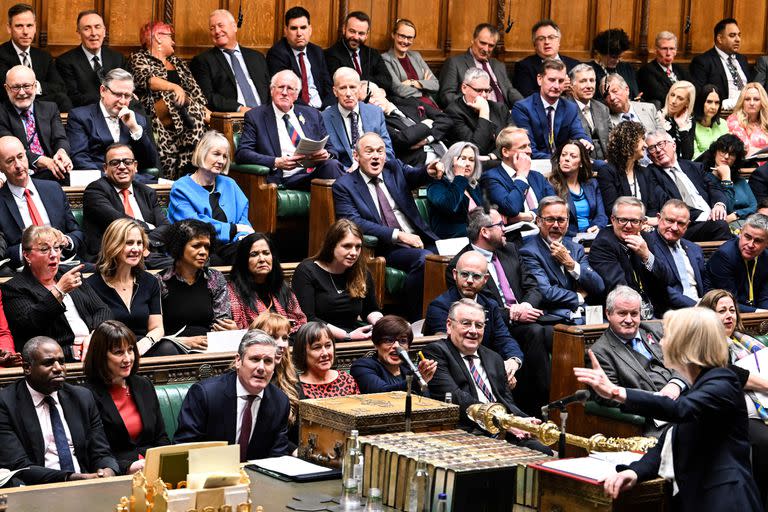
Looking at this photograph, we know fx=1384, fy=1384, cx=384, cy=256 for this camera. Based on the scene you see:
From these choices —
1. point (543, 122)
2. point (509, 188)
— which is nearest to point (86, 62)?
point (509, 188)

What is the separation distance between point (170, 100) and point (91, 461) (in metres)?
3.23

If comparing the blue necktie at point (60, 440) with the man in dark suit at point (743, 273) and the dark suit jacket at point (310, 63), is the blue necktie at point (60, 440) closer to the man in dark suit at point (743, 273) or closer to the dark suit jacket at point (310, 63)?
the man in dark suit at point (743, 273)

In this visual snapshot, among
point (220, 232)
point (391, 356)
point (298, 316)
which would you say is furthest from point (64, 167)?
point (391, 356)

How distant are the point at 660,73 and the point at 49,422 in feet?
19.8

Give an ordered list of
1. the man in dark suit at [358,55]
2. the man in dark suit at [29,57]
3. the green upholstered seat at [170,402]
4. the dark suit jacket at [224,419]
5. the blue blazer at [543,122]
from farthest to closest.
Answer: the man in dark suit at [358,55] → the blue blazer at [543,122] → the man in dark suit at [29,57] → the green upholstered seat at [170,402] → the dark suit jacket at [224,419]

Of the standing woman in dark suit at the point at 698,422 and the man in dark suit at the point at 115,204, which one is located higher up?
the man in dark suit at the point at 115,204

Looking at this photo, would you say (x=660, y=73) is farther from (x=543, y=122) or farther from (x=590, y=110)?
(x=543, y=122)

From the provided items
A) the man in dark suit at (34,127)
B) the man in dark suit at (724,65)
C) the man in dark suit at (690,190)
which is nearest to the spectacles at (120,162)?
the man in dark suit at (34,127)

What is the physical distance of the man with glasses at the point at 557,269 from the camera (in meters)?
6.38

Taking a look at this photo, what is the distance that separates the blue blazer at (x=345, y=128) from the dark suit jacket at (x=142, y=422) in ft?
9.44

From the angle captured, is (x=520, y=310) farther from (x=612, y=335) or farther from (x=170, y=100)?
(x=170, y=100)

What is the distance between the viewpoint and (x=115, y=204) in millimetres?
6234

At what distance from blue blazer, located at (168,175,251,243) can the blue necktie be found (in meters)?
2.09

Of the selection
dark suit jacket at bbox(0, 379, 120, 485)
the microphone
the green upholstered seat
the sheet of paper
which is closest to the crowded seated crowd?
dark suit jacket at bbox(0, 379, 120, 485)
